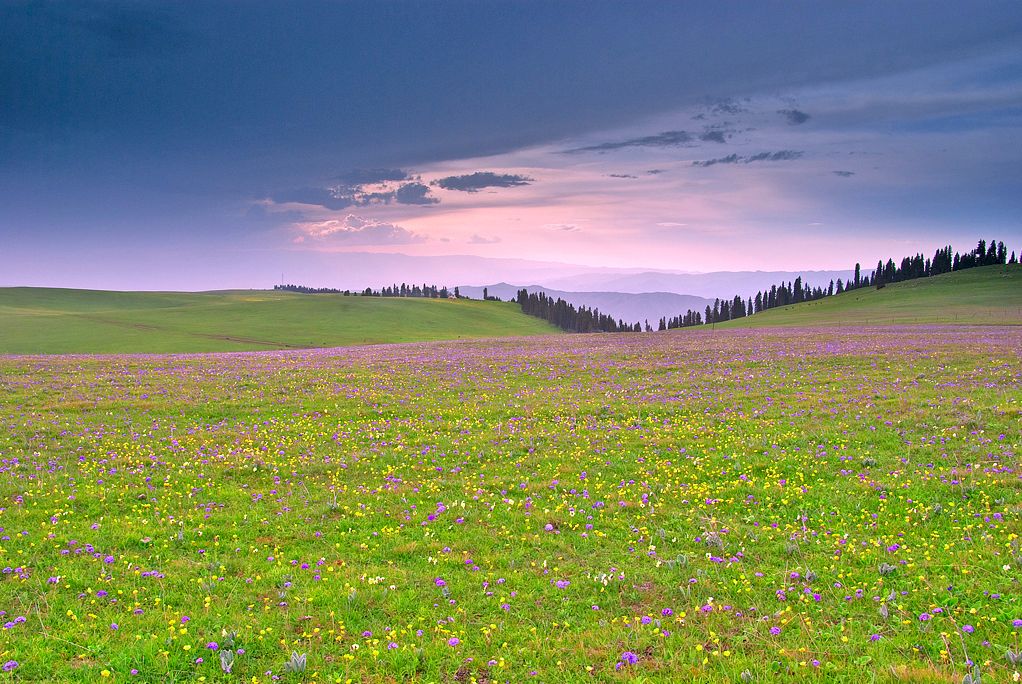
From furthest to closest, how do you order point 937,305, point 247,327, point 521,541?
1. point 247,327
2. point 937,305
3. point 521,541

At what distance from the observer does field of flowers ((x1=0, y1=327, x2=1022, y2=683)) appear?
703 centimetres

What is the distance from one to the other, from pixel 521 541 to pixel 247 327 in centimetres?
13641

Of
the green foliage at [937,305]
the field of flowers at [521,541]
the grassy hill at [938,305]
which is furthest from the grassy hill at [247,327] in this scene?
the field of flowers at [521,541]

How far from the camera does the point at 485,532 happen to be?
11.2m

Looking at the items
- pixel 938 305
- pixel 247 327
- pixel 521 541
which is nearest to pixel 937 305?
pixel 938 305

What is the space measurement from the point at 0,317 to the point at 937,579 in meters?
176

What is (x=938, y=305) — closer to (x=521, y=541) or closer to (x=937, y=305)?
(x=937, y=305)

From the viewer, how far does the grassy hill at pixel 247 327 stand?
98.9 metres

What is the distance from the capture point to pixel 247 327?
132 m

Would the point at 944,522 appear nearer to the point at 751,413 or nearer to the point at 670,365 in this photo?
the point at 751,413

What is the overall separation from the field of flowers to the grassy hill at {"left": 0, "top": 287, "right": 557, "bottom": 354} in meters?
83.2

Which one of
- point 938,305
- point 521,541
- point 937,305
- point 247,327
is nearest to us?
point 521,541

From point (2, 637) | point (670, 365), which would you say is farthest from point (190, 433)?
point (670, 365)

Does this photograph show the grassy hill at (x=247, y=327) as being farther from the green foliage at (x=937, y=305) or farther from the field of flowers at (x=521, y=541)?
the field of flowers at (x=521, y=541)
